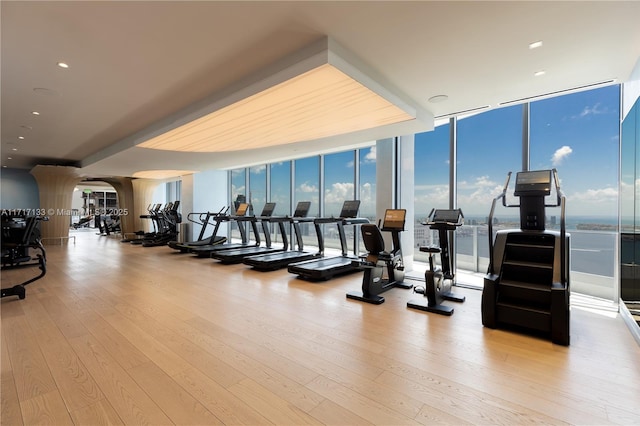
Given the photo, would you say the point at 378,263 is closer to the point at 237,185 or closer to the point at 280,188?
the point at 280,188

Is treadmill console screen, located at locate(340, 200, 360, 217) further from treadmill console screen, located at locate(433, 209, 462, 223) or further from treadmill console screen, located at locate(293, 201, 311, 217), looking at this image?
treadmill console screen, located at locate(433, 209, 462, 223)

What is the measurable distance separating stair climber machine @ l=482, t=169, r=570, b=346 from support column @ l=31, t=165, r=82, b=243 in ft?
43.2

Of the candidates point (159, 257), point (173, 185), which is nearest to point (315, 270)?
point (159, 257)

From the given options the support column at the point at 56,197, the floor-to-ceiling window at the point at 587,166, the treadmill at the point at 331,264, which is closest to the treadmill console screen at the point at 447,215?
the floor-to-ceiling window at the point at 587,166

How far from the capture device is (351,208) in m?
6.72

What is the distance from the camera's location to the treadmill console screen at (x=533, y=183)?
11.8 ft

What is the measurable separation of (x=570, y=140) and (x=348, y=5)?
452 centimetres

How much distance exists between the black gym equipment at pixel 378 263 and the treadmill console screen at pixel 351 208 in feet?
4.84

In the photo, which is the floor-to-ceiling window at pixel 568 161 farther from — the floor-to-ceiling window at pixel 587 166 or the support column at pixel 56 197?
the support column at pixel 56 197

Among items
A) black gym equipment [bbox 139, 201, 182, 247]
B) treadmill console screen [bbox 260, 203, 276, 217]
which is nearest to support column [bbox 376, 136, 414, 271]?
treadmill console screen [bbox 260, 203, 276, 217]

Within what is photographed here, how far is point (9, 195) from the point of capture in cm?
1246

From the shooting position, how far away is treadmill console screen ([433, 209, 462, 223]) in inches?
176

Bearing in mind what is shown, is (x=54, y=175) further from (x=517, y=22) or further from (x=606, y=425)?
(x=606, y=425)

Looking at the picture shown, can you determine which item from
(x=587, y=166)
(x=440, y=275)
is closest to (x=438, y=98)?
(x=587, y=166)
